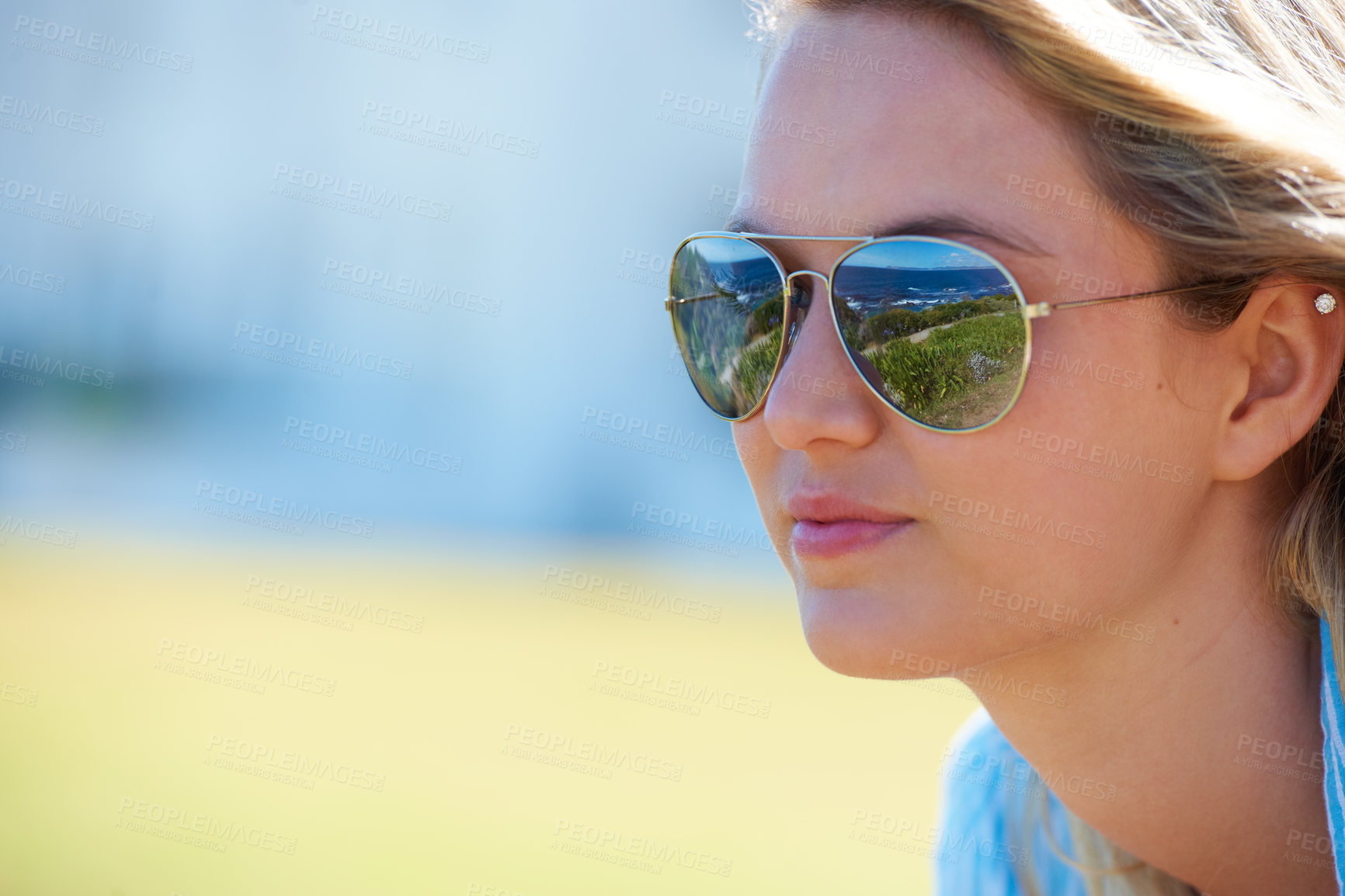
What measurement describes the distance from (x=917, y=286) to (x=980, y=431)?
0.22 metres

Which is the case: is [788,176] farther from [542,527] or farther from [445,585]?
[542,527]

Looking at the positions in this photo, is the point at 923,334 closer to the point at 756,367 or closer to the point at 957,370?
the point at 957,370

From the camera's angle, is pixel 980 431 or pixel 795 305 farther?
pixel 795 305

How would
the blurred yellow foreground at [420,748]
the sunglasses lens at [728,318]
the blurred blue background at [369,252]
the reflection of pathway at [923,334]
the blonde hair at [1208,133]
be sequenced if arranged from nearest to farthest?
1. the blonde hair at [1208,133]
2. the reflection of pathway at [923,334]
3. the sunglasses lens at [728,318]
4. the blurred yellow foreground at [420,748]
5. the blurred blue background at [369,252]

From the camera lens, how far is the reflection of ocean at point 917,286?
4.78 ft

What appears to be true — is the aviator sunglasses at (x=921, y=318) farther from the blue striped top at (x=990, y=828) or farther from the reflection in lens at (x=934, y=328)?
the blue striped top at (x=990, y=828)

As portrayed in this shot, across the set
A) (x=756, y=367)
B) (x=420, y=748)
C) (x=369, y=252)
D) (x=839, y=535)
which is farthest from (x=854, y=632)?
(x=369, y=252)

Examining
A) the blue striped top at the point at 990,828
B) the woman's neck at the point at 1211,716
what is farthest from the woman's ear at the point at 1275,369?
the blue striped top at the point at 990,828

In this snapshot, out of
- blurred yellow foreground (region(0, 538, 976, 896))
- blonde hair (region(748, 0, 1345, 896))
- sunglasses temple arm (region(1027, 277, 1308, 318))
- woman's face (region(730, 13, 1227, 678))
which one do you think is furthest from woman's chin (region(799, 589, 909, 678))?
blurred yellow foreground (region(0, 538, 976, 896))

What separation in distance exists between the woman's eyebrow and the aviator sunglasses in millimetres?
21

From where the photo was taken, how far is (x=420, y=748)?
657cm

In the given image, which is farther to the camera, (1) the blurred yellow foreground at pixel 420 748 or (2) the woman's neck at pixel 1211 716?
(1) the blurred yellow foreground at pixel 420 748

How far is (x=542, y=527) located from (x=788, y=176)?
15.3 m

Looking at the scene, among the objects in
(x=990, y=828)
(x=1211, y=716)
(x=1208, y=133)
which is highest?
(x=1208, y=133)
